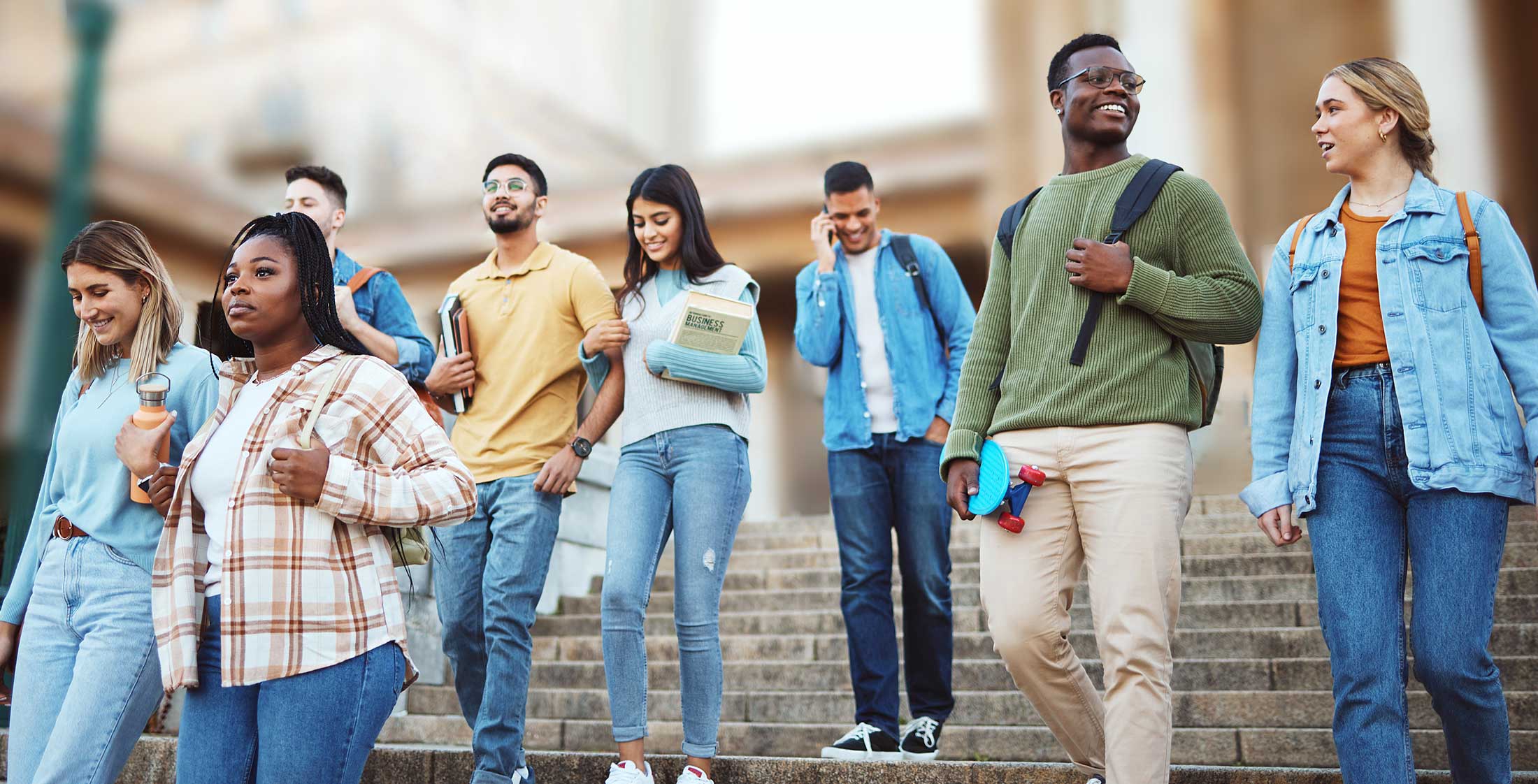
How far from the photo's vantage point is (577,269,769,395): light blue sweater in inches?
178

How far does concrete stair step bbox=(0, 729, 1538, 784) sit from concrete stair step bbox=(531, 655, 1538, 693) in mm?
546

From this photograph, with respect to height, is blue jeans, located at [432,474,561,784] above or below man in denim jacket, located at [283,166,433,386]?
below

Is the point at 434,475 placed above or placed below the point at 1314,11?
below

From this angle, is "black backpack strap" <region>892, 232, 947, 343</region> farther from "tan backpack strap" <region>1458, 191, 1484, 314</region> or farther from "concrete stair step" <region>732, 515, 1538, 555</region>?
"tan backpack strap" <region>1458, 191, 1484, 314</region>

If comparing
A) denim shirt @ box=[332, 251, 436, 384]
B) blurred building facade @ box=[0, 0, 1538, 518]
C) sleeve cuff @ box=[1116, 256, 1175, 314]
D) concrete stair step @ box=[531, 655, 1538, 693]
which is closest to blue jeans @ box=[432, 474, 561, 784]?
denim shirt @ box=[332, 251, 436, 384]

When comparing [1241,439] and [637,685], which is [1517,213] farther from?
[637,685]

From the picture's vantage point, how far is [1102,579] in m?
3.53

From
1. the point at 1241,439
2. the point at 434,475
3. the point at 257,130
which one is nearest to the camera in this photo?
the point at 434,475

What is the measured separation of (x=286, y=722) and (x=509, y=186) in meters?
2.71

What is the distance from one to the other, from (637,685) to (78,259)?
2.01 meters

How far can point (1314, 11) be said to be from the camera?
1314 centimetres

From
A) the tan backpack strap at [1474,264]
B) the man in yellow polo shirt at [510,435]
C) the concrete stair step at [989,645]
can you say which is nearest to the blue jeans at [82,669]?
the man in yellow polo shirt at [510,435]

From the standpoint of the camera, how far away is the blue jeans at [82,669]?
3.26 m

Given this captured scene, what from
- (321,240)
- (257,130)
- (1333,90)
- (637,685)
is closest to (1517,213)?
(1333,90)
